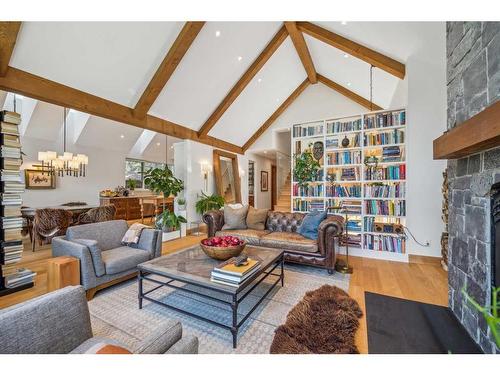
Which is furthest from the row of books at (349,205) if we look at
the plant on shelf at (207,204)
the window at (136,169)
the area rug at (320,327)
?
the window at (136,169)

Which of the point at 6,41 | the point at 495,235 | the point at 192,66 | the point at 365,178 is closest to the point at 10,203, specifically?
the point at 6,41

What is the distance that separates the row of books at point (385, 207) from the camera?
3.65 metres

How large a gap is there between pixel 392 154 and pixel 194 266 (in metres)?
3.69

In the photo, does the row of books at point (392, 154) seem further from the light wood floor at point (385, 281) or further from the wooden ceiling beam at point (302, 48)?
the wooden ceiling beam at point (302, 48)

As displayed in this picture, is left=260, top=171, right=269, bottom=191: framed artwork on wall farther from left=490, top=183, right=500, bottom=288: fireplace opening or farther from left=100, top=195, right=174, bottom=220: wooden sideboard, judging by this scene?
left=490, top=183, right=500, bottom=288: fireplace opening

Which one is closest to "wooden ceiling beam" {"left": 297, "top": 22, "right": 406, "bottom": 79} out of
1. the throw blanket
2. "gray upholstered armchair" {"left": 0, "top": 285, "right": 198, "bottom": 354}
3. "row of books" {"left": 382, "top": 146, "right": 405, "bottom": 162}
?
"row of books" {"left": 382, "top": 146, "right": 405, "bottom": 162}

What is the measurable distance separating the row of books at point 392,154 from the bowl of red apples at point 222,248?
3095 mm

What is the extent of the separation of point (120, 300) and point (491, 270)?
3.20 metres

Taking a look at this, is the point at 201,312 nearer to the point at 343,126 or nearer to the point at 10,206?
the point at 10,206

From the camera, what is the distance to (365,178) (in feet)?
13.0

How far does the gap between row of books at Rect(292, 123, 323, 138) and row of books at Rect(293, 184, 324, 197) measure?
1076 millimetres

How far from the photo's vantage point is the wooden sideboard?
22.3 ft
